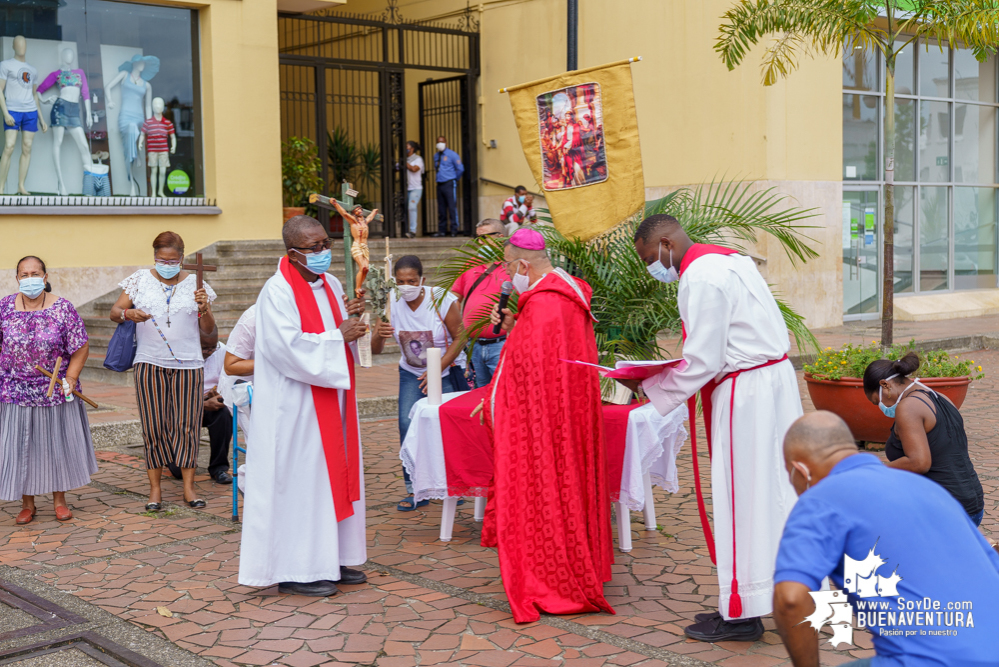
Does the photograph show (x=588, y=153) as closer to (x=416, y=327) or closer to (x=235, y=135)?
(x=416, y=327)

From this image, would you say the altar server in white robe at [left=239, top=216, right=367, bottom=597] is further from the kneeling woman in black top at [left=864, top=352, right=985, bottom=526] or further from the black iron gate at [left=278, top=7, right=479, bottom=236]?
the black iron gate at [left=278, top=7, right=479, bottom=236]

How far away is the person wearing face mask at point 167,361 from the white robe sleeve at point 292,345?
79.9 inches

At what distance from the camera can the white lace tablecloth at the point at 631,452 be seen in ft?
19.0

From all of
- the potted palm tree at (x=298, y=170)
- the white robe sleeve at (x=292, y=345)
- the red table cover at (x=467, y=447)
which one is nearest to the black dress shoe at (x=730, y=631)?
the red table cover at (x=467, y=447)

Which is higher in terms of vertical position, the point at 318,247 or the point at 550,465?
the point at 318,247

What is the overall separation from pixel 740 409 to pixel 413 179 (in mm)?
14766

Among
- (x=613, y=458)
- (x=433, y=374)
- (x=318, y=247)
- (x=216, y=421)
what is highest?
(x=318, y=247)

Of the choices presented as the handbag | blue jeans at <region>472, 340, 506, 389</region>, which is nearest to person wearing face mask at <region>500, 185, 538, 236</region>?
blue jeans at <region>472, 340, 506, 389</region>

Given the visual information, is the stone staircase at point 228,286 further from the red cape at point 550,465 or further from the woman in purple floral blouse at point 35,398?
the red cape at point 550,465

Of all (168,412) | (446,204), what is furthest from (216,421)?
(446,204)

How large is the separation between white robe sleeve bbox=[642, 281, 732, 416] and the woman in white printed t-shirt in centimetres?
272

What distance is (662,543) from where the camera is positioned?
6.13m

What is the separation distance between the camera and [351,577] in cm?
547

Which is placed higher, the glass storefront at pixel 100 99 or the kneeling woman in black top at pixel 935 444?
the glass storefront at pixel 100 99
